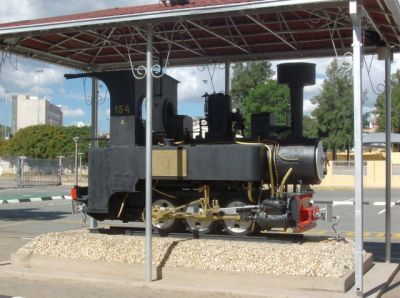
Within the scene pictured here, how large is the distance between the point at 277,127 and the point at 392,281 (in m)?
2.99

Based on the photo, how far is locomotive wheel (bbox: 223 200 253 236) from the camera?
9.18 metres

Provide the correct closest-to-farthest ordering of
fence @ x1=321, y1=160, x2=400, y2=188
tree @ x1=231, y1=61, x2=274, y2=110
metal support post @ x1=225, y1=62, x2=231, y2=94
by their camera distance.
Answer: metal support post @ x1=225, y1=62, x2=231, y2=94
fence @ x1=321, y1=160, x2=400, y2=188
tree @ x1=231, y1=61, x2=274, y2=110

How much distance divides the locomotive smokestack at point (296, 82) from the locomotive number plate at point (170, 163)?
1861mm

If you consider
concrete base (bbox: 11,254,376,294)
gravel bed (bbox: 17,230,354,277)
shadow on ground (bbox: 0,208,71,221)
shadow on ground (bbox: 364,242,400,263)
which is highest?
gravel bed (bbox: 17,230,354,277)

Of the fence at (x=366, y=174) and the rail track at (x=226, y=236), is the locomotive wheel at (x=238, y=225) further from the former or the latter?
the fence at (x=366, y=174)

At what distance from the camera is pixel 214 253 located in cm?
826

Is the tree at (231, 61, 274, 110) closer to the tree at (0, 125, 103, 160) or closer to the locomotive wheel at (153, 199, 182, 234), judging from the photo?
the tree at (0, 125, 103, 160)

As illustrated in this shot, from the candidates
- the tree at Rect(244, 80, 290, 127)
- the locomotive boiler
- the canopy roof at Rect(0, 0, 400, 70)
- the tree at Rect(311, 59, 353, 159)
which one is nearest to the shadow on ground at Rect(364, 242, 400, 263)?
the locomotive boiler

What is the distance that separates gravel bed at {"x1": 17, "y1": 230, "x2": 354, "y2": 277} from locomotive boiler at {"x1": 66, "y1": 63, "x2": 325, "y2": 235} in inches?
23.3

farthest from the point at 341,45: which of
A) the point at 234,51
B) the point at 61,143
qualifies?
the point at 61,143

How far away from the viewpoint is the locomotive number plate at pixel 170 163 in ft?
29.9

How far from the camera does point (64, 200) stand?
27.3 meters

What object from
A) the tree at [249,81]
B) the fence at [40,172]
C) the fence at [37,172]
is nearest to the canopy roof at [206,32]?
the tree at [249,81]

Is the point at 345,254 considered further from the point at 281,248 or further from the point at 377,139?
the point at 377,139
